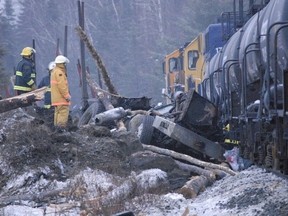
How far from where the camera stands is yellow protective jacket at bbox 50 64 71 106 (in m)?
13.3

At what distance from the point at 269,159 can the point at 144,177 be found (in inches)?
69.2

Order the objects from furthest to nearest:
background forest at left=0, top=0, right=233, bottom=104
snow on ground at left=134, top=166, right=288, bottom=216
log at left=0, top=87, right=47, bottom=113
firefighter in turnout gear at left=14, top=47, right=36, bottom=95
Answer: background forest at left=0, top=0, right=233, bottom=104
firefighter in turnout gear at left=14, top=47, right=36, bottom=95
log at left=0, top=87, right=47, bottom=113
snow on ground at left=134, top=166, right=288, bottom=216

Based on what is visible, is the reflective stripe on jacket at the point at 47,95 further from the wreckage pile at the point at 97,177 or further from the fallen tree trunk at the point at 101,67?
the fallen tree trunk at the point at 101,67

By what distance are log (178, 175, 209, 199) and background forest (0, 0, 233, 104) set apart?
4125 cm

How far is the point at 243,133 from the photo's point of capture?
1006 cm

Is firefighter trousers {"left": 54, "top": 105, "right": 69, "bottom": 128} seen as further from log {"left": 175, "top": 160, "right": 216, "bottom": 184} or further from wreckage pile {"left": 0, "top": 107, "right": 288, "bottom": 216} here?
log {"left": 175, "top": 160, "right": 216, "bottom": 184}

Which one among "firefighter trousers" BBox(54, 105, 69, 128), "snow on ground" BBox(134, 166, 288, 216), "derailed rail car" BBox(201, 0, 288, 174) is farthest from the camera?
"firefighter trousers" BBox(54, 105, 69, 128)

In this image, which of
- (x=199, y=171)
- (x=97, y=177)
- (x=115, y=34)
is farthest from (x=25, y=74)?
(x=115, y=34)

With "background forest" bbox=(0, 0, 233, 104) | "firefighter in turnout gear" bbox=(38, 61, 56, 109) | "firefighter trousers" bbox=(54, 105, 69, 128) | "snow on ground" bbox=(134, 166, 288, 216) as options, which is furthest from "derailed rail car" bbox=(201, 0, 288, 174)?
"background forest" bbox=(0, 0, 233, 104)

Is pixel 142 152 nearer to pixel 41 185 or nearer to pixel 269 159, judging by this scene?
pixel 41 185

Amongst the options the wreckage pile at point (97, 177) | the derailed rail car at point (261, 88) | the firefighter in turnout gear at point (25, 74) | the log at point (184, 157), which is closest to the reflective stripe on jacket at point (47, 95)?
the firefighter in turnout gear at point (25, 74)

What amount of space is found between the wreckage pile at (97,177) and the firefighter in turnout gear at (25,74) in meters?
2.84

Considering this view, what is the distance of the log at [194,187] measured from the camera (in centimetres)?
872

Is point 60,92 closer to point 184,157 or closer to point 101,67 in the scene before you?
point 184,157
